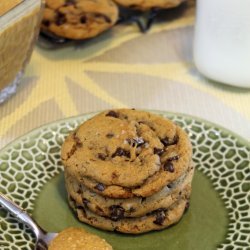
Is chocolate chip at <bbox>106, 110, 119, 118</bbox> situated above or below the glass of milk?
above

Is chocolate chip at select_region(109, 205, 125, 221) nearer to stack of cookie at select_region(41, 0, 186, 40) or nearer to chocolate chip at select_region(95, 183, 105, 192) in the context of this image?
chocolate chip at select_region(95, 183, 105, 192)

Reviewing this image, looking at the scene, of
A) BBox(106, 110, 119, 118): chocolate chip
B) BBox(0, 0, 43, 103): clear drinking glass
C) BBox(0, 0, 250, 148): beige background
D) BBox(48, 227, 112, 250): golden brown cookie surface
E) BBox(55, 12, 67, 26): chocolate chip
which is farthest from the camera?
BBox(55, 12, 67, 26): chocolate chip

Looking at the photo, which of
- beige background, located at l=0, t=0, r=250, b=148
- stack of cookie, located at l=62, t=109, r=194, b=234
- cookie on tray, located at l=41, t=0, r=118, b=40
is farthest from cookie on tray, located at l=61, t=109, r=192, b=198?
cookie on tray, located at l=41, t=0, r=118, b=40

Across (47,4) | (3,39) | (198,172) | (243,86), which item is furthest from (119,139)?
(47,4)

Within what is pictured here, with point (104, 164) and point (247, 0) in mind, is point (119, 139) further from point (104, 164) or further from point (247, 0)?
point (247, 0)

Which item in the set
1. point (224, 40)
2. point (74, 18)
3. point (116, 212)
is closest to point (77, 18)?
point (74, 18)

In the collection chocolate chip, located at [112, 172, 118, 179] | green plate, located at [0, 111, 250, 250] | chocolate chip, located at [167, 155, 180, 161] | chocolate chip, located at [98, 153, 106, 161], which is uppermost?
chocolate chip, located at [112, 172, 118, 179]
